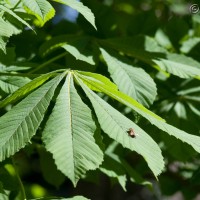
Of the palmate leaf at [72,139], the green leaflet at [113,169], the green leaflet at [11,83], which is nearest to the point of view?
the palmate leaf at [72,139]

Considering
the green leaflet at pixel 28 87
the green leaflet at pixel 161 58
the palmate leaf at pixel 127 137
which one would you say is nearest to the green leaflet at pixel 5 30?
the green leaflet at pixel 28 87

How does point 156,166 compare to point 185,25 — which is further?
point 185,25

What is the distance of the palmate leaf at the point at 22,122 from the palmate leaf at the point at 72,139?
3 cm

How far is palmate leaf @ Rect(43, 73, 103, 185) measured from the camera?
0.67 meters

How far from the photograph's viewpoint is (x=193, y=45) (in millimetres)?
1320

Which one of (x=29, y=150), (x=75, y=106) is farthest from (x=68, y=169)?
(x=29, y=150)

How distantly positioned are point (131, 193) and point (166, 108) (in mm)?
1098

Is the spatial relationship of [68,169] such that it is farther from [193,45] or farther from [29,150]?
[193,45]

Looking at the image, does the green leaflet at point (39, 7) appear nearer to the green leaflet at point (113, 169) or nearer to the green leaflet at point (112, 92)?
the green leaflet at point (112, 92)

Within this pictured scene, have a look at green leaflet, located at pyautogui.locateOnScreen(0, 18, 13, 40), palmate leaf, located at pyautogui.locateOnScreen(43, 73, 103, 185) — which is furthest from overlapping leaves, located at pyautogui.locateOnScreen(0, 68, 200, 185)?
green leaflet, located at pyautogui.locateOnScreen(0, 18, 13, 40)

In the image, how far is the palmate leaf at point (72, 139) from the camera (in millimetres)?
668

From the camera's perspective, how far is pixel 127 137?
0.75 metres

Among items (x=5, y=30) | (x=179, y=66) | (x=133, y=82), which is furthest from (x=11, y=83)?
(x=179, y=66)

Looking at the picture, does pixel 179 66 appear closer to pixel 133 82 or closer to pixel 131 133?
pixel 133 82
